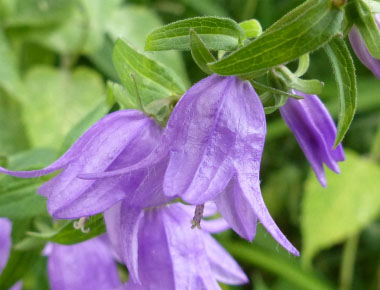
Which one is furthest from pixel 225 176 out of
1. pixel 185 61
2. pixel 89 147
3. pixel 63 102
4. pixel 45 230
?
pixel 185 61

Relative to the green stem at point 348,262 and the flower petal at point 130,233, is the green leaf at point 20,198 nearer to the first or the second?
the flower petal at point 130,233

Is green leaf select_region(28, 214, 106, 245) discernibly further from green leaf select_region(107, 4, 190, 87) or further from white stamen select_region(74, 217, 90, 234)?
green leaf select_region(107, 4, 190, 87)

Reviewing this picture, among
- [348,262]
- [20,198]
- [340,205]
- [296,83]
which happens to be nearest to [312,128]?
[296,83]

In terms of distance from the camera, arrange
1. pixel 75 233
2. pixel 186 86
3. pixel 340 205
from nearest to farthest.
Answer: pixel 75 233 → pixel 186 86 → pixel 340 205

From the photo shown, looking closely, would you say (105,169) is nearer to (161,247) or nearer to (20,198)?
(161,247)

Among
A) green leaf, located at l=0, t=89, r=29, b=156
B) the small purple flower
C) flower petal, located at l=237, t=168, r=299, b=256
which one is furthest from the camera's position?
green leaf, located at l=0, t=89, r=29, b=156

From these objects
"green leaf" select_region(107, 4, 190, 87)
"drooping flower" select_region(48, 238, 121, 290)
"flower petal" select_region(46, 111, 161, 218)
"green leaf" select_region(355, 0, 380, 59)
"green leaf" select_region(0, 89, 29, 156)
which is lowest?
"green leaf" select_region(0, 89, 29, 156)

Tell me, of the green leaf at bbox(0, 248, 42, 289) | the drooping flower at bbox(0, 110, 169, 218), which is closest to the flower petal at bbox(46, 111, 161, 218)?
the drooping flower at bbox(0, 110, 169, 218)

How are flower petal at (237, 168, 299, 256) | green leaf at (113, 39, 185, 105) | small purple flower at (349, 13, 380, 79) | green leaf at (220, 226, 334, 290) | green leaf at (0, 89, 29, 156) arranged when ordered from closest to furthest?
flower petal at (237, 168, 299, 256) → small purple flower at (349, 13, 380, 79) → green leaf at (113, 39, 185, 105) → green leaf at (0, 89, 29, 156) → green leaf at (220, 226, 334, 290)
